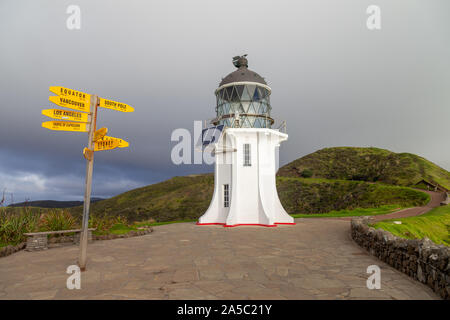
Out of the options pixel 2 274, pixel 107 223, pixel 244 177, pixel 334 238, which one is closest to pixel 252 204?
pixel 244 177

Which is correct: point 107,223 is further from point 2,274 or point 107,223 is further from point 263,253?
point 263,253

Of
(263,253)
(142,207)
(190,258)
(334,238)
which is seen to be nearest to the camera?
(190,258)

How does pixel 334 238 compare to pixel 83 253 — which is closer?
pixel 83 253

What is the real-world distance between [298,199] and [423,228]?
26.2m

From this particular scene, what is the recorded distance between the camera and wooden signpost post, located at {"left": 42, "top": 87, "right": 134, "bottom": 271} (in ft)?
18.7

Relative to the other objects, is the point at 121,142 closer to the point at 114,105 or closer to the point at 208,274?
→ the point at 114,105

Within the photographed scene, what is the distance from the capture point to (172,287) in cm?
457

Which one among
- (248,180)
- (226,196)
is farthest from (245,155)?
(226,196)

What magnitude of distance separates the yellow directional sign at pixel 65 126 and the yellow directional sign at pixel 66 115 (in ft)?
0.40

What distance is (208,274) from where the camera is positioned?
5398mm

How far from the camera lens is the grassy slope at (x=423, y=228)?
31.5 feet

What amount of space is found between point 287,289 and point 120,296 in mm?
2744

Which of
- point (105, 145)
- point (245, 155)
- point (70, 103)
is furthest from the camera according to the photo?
point (245, 155)

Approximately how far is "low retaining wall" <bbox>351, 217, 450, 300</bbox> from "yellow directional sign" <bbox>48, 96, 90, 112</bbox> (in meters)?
7.50
